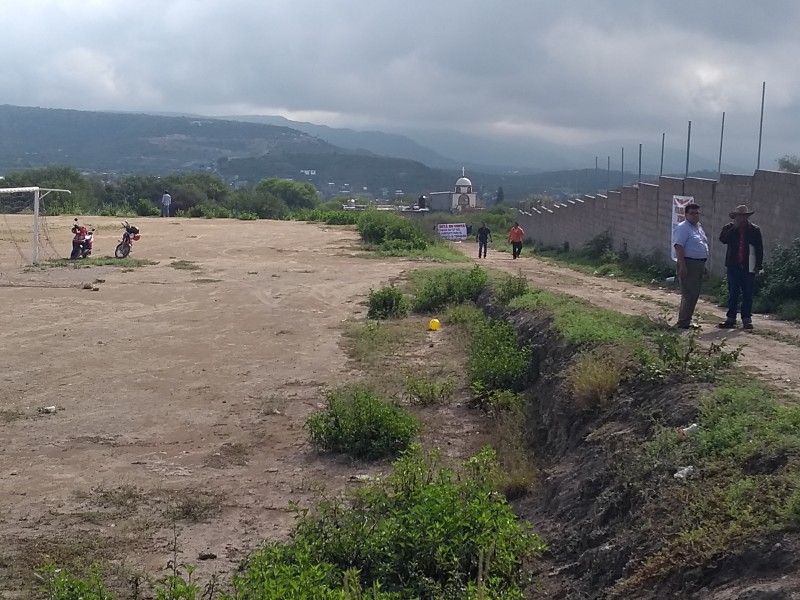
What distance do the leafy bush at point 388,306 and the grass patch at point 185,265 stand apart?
9477 mm

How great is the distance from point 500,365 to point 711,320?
122 inches

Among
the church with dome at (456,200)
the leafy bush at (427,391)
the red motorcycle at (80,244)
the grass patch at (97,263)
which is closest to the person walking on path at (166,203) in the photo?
the red motorcycle at (80,244)

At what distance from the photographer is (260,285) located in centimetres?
2228

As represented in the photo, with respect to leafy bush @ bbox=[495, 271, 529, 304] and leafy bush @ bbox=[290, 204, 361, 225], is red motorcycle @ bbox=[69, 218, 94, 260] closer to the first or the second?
leafy bush @ bbox=[495, 271, 529, 304]

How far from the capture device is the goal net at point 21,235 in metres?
26.4

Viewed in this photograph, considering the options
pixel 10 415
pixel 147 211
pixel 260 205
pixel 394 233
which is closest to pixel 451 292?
pixel 10 415

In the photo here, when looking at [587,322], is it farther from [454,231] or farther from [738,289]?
[454,231]

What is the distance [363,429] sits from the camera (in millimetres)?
9070

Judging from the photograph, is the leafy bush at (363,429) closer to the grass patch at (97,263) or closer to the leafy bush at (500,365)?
the leafy bush at (500,365)

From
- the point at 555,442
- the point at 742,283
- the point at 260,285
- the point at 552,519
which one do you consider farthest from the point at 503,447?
the point at 260,285

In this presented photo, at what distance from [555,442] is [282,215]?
52487 mm

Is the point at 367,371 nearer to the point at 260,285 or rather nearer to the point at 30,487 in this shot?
the point at 30,487

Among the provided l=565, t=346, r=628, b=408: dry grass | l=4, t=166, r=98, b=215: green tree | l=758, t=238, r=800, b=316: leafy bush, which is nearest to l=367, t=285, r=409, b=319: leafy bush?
l=758, t=238, r=800, b=316: leafy bush

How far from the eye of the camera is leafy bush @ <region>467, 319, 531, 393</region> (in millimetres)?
10602
